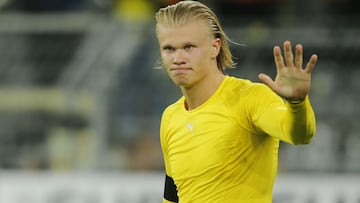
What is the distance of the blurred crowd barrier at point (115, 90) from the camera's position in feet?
29.4

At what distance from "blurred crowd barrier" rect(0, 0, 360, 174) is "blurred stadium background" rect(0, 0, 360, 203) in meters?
0.01

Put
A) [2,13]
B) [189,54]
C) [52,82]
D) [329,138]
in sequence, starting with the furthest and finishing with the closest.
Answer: [2,13]
[52,82]
[329,138]
[189,54]

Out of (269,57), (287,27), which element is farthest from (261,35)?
(287,27)

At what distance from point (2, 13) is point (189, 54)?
688 cm

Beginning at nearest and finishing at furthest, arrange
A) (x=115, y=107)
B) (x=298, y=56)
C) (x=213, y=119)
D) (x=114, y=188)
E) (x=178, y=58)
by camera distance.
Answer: (x=298, y=56) < (x=178, y=58) < (x=213, y=119) < (x=114, y=188) < (x=115, y=107)

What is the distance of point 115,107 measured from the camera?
9.03 m

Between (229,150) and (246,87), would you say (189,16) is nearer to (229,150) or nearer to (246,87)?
(246,87)

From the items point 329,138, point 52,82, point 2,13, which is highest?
point 2,13

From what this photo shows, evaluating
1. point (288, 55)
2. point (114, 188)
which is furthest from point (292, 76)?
point (114, 188)

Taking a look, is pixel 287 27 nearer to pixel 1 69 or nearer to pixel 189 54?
pixel 1 69

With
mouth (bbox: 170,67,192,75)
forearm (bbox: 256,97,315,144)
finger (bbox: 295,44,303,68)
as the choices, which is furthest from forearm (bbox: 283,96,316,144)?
mouth (bbox: 170,67,192,75)

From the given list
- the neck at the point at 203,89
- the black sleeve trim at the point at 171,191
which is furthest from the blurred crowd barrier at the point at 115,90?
the neck at the point at 203,89

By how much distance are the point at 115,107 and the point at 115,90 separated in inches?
6.5

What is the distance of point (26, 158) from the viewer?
938 centimetres
